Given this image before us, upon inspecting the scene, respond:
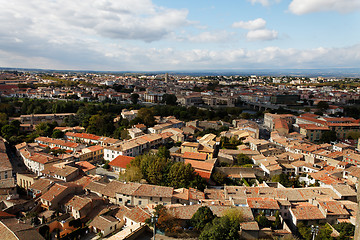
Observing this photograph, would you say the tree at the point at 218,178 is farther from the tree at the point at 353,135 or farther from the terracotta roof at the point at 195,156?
the tree at the point at 353,135

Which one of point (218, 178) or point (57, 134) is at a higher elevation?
point (57, 134)

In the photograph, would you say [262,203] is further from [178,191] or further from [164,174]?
[164,174]

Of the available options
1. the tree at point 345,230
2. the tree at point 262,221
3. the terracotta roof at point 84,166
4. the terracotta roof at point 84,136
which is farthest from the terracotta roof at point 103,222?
the terracotta roof at point 84,136

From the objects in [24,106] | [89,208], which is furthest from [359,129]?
[24,106]

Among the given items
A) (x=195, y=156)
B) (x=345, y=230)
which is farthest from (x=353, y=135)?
(x=345, y=230)

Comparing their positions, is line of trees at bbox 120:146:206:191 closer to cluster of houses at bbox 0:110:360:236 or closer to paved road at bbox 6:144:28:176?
cluster of houses at bbox 0:110:360:236

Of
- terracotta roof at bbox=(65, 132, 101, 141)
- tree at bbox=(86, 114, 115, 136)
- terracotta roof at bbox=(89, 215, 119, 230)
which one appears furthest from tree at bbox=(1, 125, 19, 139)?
terracotta roof at bbox=(89, 215, 119, 230)
